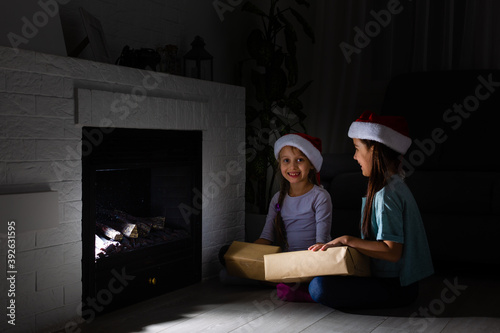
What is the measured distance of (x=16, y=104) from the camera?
1.67m

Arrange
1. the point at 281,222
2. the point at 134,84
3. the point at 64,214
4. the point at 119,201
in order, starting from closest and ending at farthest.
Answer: the point at 64,214, the point at 134,84, the point at 119,201, the point at 281,222

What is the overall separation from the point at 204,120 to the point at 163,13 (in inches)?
25.4

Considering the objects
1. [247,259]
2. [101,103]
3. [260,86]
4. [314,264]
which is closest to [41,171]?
[101,103]

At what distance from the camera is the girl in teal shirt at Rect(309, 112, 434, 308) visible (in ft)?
6.42

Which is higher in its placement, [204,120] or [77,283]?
[204,120]

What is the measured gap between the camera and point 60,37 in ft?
6.45

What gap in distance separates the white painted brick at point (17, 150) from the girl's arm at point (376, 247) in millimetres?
1020

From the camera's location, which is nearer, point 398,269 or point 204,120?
point 398,269

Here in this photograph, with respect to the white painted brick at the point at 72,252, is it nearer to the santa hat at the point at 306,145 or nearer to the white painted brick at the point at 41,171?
the white painted brick at the point at 41,171

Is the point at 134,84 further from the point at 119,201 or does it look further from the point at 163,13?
the point at 163,13

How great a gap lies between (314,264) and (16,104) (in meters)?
1.13

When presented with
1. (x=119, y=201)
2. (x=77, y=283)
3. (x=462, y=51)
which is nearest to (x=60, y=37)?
(x=119, y=201)

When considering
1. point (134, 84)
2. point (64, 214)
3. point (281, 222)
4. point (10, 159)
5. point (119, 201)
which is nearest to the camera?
point (10, 159)

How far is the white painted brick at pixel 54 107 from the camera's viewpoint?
1.74 meters
